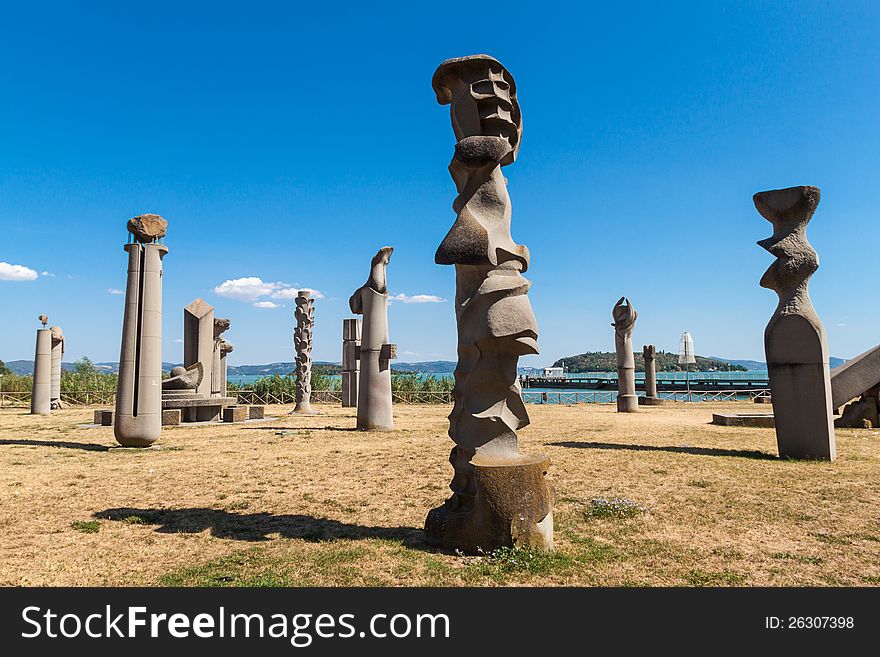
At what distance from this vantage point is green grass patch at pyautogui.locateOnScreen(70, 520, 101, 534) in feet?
18.0

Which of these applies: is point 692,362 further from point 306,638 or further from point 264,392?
point 306,638

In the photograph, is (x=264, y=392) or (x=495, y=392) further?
(x=264, y=392)

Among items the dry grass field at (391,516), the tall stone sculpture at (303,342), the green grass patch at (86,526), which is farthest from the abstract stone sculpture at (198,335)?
the green grass patch at (86,526)

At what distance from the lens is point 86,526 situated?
5625 mm

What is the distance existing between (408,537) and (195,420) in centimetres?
1376

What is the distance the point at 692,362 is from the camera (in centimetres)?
3159

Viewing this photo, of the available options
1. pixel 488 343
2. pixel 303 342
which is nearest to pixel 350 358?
pixel 303 342

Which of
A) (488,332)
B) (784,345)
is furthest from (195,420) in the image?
(784,345)

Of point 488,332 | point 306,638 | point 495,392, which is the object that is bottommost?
point 306,638

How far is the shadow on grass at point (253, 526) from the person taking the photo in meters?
5.25

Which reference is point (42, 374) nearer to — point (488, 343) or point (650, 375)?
point (488, 343)

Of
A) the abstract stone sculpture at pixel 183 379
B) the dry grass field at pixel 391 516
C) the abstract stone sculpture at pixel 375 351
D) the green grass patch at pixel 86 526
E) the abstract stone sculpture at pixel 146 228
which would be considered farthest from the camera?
the abstract stone sculpture at pixel 183 379

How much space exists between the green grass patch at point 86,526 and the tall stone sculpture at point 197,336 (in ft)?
42.2

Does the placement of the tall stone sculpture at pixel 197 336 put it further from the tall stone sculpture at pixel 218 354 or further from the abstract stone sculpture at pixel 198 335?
the tall stone sculpture at pixel 218 354
